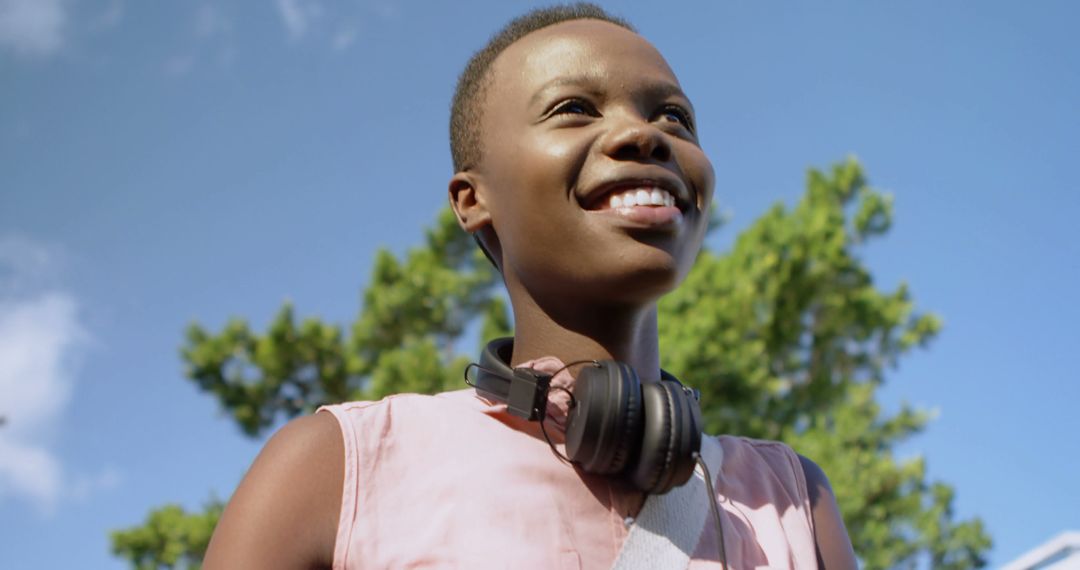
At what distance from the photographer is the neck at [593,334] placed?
1645 mm

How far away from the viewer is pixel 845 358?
15852 millimetres

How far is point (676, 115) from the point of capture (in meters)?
1.80

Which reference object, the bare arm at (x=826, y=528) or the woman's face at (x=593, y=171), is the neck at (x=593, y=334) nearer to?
the woman's face at (x=593, y=171)

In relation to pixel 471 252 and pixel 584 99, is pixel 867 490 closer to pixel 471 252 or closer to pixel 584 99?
pixel 471 252

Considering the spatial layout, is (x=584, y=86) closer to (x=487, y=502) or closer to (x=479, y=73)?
(x=479, y=73)

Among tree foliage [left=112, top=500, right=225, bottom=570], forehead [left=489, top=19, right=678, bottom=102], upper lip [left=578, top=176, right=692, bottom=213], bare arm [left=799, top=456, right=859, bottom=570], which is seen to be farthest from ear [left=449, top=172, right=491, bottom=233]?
tree foliage [left=112, top=500, right=225, bottom=570]

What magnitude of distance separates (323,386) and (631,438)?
13.4m

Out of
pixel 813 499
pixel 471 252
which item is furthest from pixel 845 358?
pixel 813 499

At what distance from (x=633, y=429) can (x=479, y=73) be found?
93cm

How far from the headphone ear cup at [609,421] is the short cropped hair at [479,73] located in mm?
659

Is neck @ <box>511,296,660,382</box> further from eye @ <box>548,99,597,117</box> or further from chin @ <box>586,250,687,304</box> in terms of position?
eye @ <box>548,99,597,117</box>

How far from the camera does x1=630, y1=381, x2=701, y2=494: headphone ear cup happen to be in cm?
133

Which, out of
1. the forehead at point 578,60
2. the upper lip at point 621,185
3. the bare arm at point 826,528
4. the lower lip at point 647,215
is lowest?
the bare arm at point 826,528

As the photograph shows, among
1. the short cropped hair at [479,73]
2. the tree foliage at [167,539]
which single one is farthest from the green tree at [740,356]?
the short cropped hair at [479,73]
